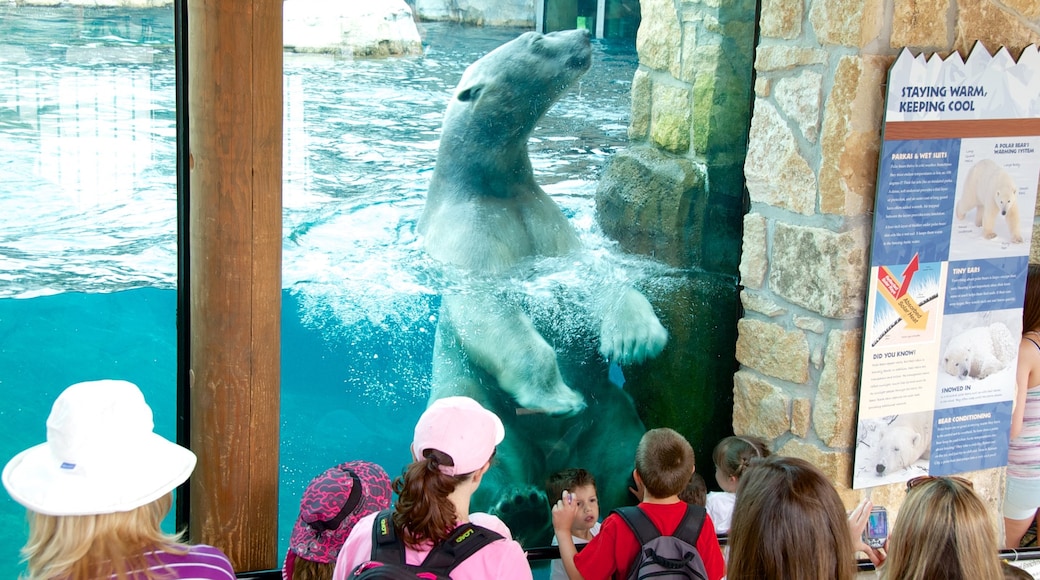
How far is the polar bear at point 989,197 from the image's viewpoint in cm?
348

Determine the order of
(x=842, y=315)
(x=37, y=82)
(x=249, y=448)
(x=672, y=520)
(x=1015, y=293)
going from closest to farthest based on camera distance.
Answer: (x=672, y=520) < (x=249, y=448) < (x=37, y=82) < (x=842, y=315) < (x=1015, y=293)

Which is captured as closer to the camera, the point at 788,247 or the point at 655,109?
the point at 788,247

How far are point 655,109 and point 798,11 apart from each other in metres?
0.65

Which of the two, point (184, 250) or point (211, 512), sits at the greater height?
point (184, 250)

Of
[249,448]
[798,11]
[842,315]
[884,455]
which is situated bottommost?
[884,455]

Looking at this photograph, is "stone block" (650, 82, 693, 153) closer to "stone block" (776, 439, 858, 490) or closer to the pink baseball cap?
"stone block" (776, 439, 858, 490)

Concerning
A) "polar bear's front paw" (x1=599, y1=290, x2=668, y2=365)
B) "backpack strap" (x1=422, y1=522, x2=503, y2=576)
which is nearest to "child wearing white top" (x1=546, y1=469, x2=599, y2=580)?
"polar bear's front paw" (x1=599, y1=290, x2=668, y2=365)

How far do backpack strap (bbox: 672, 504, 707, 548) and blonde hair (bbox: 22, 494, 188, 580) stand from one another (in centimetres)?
135

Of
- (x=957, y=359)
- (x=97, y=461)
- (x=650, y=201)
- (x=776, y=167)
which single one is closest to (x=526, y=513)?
(x=650, y=201)

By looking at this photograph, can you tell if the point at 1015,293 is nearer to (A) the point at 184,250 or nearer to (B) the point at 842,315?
(B) the point at 842,315

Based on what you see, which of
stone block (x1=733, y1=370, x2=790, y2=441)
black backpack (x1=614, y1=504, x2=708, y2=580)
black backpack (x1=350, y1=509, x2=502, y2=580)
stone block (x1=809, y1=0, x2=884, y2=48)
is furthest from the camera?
stone block (x1=733, y1=370, x2=790, y2=441)

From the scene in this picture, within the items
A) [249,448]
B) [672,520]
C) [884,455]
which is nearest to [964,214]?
[884,455]

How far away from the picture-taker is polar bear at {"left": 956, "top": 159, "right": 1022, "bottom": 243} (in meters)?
3.48

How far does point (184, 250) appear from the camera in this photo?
124 inches
